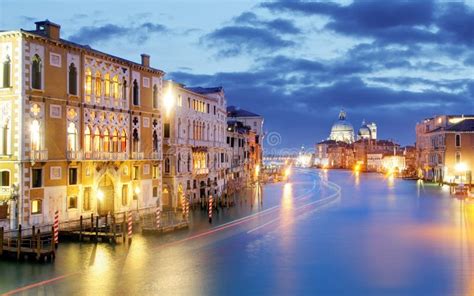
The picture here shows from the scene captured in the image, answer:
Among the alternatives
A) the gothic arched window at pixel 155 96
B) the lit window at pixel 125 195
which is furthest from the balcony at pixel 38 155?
the gothic arched window at pixel 155 96

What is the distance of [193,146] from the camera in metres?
49.2

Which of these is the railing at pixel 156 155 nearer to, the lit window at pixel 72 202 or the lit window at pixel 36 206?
the lit window at pixel 72 202

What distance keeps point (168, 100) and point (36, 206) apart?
1667cm

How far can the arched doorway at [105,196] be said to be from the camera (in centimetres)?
3466

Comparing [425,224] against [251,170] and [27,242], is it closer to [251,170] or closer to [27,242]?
[27,242]

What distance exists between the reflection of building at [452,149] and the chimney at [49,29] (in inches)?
2423

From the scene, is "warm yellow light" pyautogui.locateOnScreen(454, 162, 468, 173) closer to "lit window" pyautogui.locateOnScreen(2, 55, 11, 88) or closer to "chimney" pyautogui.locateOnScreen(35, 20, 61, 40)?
"chimney" pyautogui.locateOnScreen(35, 20, 61, 40)

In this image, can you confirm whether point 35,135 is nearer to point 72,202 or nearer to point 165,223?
point 72,202

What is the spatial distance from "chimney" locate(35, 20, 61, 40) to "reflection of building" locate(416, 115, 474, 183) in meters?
61.5

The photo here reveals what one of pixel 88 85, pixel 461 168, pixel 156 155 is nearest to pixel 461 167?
pixel 461 168

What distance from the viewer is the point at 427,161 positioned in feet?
330

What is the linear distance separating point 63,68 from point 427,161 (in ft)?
265

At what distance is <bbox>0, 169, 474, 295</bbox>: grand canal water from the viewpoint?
64.9ft

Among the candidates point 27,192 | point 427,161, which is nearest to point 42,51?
point 27,192
